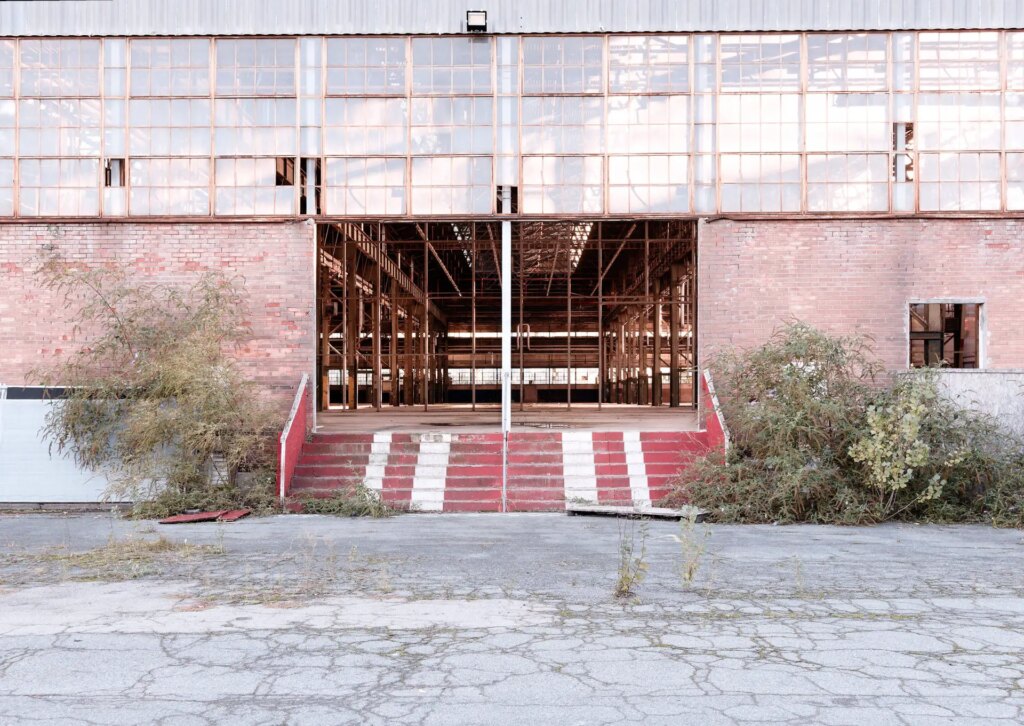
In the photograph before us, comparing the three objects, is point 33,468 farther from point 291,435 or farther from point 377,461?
point 377,461

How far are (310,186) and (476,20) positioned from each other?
4.03m

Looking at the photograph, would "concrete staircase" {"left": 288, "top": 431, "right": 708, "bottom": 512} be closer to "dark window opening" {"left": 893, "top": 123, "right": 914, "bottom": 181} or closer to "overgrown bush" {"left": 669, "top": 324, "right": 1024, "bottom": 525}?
"overgrown bush" {"left": 669, "top": 324, "right": 1024, "bottom": 525}

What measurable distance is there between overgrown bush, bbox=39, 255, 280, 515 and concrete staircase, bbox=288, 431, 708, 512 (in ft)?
3.57

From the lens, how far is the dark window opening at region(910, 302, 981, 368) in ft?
86.6

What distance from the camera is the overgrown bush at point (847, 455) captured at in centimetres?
1163

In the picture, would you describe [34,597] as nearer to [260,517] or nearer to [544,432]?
[260,517]

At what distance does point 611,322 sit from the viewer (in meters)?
43.0

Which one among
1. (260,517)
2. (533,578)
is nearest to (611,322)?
(260,517)

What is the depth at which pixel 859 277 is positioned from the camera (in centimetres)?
1484

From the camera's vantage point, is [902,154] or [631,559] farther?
[902,154]

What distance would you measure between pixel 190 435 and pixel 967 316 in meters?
24.1

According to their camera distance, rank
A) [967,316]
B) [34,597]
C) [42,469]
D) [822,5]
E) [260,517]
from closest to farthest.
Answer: [34,597] → [260,517] → [42,469] → [822,5] → [967,316]

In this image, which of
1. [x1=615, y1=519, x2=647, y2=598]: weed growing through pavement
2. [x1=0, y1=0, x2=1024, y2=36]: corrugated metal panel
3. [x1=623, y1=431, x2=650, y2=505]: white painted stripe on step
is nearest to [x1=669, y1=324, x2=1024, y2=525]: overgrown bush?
[x1=623, y1=431, x2=650, y2=505]: white painted stripe on step

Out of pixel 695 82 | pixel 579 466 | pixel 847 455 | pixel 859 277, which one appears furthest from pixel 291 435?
pixel 859 277
